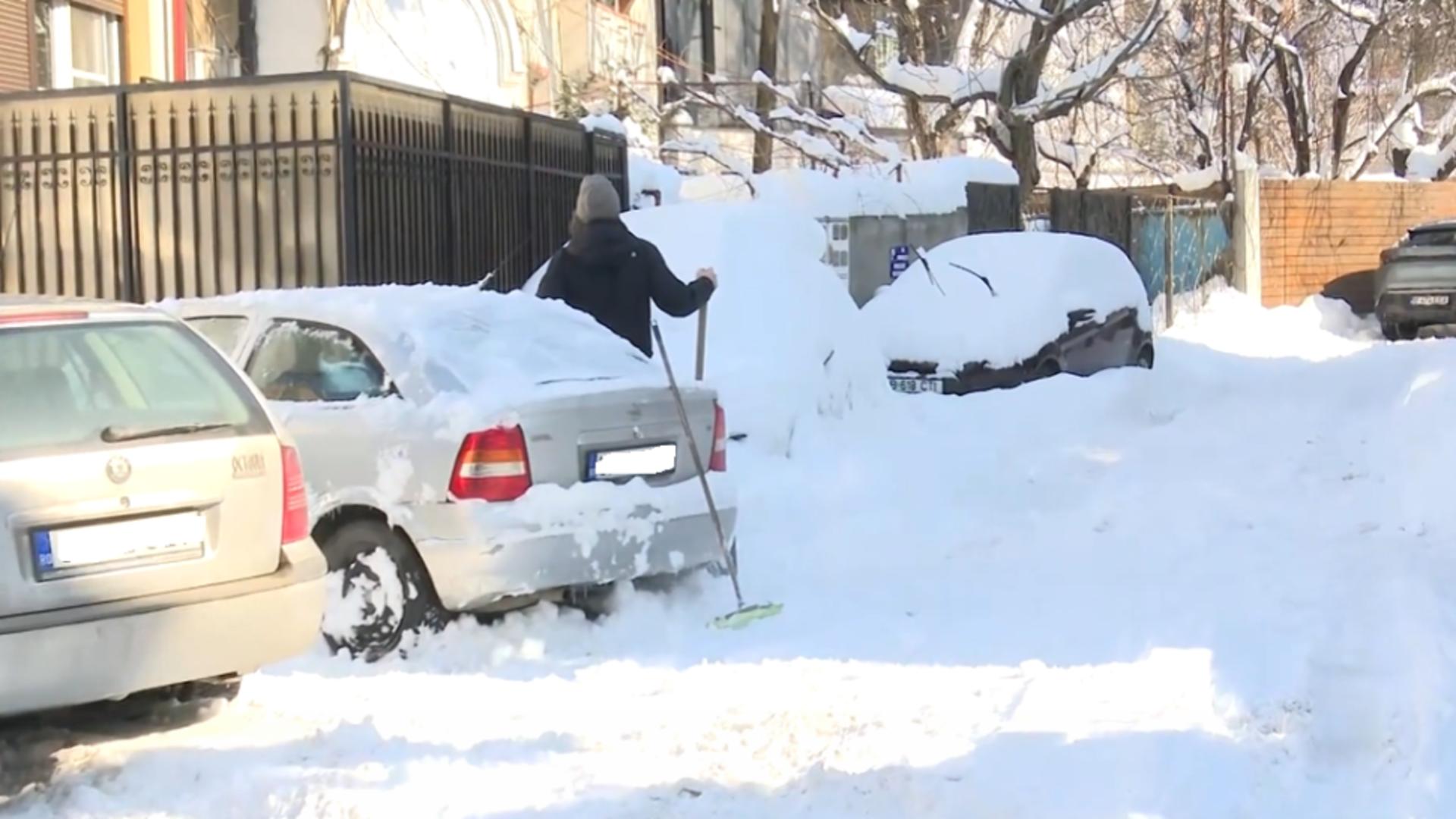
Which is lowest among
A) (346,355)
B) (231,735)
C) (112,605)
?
(231,735)

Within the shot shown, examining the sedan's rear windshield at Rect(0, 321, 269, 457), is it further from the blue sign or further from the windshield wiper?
the blue sign

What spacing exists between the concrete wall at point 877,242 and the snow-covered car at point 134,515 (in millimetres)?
10432

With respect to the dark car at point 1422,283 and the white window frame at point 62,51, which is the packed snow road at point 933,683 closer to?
the white window frame at point 62,51

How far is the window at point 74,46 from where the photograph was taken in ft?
46.4

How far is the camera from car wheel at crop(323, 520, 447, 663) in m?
6.42

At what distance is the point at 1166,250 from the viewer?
21953 mm

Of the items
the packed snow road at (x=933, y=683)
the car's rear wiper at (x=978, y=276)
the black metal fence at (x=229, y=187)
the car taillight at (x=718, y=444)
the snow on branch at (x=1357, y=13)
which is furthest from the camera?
the snow on branch at (x=1357, y=13)

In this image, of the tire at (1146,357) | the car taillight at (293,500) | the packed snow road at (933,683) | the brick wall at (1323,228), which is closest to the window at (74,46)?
the packed snow road at (933,683)

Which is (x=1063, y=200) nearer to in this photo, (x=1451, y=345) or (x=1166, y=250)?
(x=1166, y=250)

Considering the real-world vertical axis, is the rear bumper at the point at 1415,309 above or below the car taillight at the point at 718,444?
above

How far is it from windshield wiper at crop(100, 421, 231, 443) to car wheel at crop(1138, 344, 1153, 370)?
1069cm

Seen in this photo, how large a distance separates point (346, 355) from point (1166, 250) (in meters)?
17.0

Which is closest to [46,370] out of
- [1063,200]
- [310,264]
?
[310,264]

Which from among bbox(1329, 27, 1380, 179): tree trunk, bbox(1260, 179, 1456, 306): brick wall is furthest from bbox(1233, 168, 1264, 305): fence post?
bbox(1329, 27, 1380, 179): tree trunk
